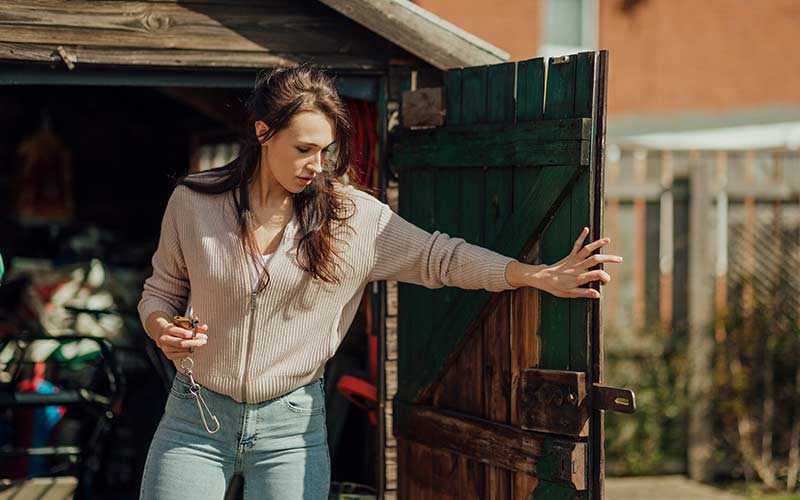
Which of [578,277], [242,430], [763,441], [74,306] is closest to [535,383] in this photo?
[578,277]

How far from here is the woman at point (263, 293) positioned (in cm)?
333

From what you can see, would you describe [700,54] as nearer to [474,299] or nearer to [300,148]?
[474,299]

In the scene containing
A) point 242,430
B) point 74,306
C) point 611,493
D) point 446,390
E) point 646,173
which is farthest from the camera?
point 646,173

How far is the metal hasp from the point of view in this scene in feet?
11.9

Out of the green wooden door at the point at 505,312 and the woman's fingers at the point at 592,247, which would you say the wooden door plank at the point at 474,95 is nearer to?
the green wooden door at the point at 505,312

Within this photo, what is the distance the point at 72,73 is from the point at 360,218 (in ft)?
5.02

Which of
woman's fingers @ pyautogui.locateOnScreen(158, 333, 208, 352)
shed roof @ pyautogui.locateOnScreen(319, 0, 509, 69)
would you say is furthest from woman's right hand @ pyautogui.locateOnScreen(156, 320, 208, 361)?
shed roof @ pyautogui.locateOnScreen(319, 0, 509, 69)

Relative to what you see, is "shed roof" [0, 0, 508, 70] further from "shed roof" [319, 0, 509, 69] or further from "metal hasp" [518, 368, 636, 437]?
"metal hasp" [518, 368, 636, 437]

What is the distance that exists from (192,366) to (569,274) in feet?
3.99

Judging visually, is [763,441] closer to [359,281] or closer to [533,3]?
[359,281]

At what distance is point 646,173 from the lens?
25.9ft

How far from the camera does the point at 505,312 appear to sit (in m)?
4.04

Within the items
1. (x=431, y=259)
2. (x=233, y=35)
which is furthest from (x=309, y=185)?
(x=233, y=35)

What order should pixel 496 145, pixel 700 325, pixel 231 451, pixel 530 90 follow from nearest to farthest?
pixel 231 451, pixel 530 90, pixel 496 145, pixel 700 325
